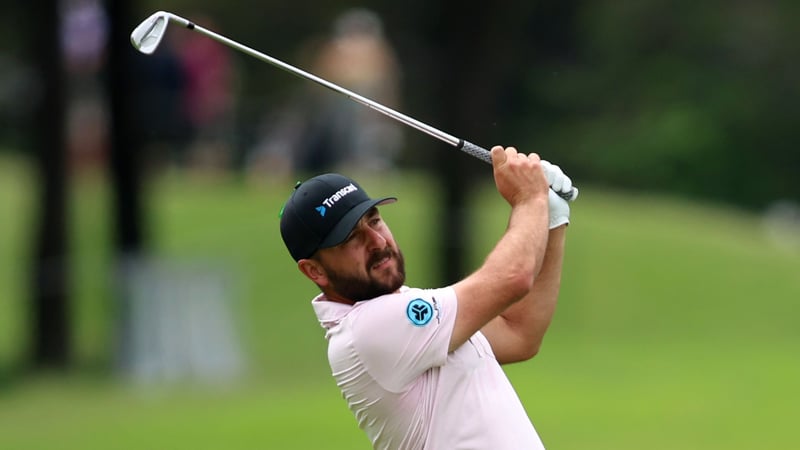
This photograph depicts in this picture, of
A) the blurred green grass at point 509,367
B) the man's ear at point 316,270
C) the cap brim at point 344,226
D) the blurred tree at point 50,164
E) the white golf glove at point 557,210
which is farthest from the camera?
the blurred tree at point 50,164

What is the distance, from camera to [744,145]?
29812 mm

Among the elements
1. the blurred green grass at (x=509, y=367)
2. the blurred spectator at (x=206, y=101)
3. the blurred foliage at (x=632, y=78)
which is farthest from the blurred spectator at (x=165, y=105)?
the blurred foliage at (x=632, y=78)

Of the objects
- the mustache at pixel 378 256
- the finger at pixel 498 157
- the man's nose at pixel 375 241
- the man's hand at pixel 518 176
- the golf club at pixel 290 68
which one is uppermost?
the golf club at pixel 290 68

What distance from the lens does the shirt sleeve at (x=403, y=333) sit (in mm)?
4816

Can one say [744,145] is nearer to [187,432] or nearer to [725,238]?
[725,238]

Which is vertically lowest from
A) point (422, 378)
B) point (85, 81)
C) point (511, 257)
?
point (422, 378)

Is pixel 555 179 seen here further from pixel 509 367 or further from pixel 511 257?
pixel 509 367

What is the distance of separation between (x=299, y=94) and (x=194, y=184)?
3.81m

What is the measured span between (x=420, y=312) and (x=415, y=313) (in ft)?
0.05

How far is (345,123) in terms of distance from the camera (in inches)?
789

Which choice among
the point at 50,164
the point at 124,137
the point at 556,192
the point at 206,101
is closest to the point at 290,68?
the point at 556,192

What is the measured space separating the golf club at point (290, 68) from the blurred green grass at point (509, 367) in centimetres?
605

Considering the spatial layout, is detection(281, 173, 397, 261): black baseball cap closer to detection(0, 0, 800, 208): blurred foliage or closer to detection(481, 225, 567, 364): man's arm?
detection(481, 225, 567, 364): man's arm

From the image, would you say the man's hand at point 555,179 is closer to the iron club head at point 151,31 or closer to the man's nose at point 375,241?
the man's nose at point 375,241
